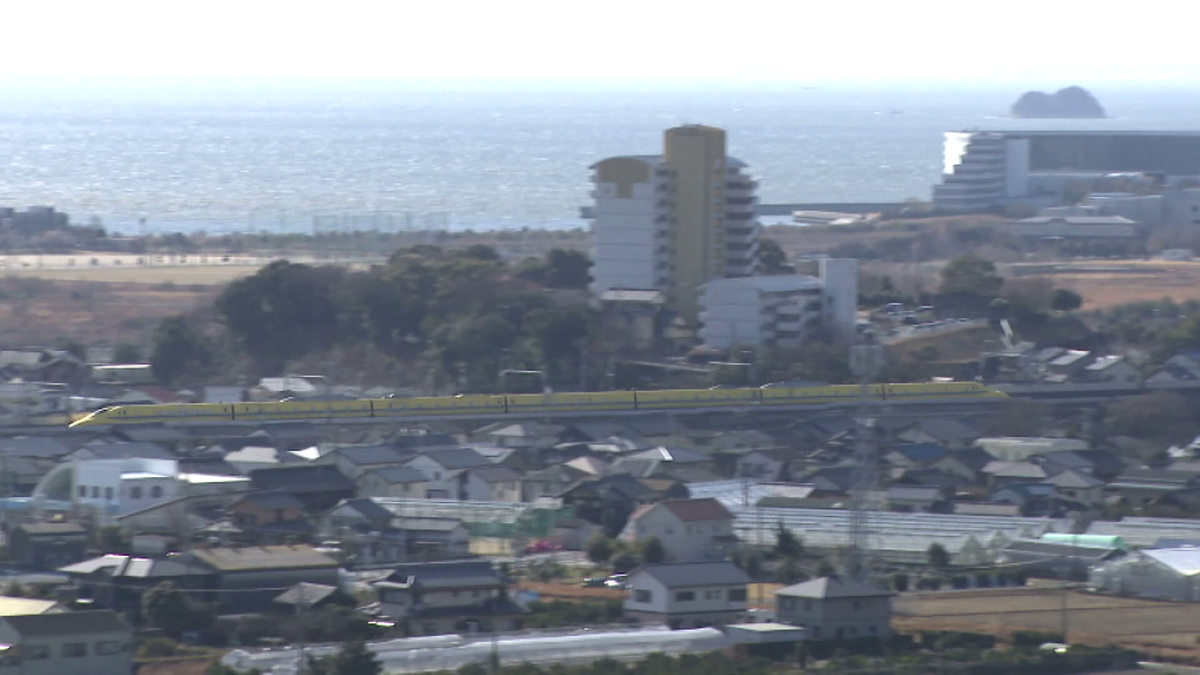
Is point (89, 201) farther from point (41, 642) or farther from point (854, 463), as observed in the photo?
point (41, 642)

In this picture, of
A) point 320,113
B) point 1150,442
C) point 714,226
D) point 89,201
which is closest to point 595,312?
point 714,226

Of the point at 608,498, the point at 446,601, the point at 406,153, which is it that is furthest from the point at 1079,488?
the point at 406,153

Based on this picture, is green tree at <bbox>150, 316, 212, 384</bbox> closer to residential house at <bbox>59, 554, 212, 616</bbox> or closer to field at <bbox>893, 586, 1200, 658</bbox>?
residential house at <bbox>59, 554, 212, 616</bbox>

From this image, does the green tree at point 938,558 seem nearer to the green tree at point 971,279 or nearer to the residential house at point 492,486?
the residential house at point 492,486

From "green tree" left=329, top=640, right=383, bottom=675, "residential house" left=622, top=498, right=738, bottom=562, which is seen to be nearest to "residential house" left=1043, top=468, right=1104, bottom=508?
"residential house" left=622, top=498, right=738, bottom=562

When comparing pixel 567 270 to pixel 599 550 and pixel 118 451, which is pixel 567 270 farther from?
pixel 599 550

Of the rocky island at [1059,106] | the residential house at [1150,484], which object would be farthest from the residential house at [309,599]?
the rocky island at [1059,106]
